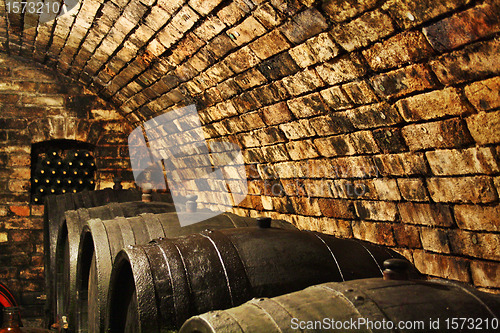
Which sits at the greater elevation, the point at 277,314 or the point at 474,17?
the point at 474,17

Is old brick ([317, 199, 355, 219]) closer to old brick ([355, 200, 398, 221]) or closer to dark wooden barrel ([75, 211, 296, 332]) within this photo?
old brick ([355, 200, 398, 221])

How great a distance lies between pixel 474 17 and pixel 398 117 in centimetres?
87

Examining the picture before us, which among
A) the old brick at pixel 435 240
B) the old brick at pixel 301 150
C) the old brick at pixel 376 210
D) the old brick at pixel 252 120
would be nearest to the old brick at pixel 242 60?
the old brick at pixel 252 120

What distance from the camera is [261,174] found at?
4891 mm

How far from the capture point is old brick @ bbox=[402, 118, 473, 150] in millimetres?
2539

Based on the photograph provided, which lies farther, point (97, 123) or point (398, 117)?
point (97, 123)

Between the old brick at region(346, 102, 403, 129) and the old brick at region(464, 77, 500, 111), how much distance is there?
529mm

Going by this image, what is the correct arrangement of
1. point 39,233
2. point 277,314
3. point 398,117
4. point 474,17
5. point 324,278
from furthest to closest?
point 39,233, point 398,117, point 324,278, point 474,17, point 277,314

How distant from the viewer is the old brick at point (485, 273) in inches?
103

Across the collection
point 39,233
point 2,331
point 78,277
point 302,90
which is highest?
point 302,90

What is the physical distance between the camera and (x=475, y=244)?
2.73 meters

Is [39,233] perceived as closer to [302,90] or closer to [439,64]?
[302,90]

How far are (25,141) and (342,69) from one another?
5602mm

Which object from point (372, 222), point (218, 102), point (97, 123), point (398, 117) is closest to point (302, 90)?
point (398, 117)
